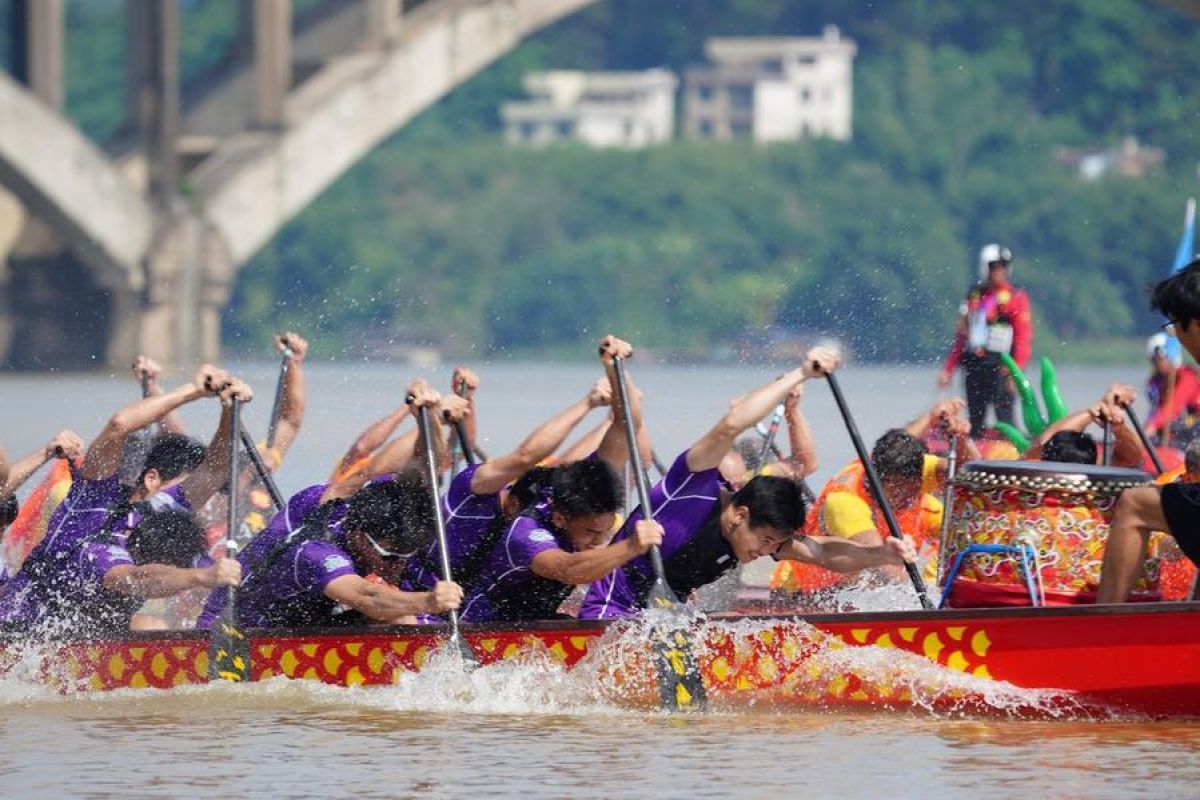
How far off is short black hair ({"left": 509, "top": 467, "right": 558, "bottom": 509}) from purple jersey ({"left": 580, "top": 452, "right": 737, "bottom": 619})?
358mm

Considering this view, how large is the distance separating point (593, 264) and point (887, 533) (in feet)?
182

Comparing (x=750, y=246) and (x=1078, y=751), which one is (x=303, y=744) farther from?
(x=750, y=246)

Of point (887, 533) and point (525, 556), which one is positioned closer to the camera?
point (525, 556)

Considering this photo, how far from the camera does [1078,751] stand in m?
8.98

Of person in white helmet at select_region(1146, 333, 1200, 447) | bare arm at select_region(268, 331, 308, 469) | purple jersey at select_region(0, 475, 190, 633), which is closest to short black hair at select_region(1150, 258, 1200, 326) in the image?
purple jersey at select_region(0, 475, 190, 633)

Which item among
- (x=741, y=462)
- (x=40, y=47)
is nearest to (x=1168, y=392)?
(x=741, y=462)

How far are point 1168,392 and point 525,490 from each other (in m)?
9.38

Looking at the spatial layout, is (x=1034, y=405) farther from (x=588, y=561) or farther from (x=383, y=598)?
(x=383, y=598)

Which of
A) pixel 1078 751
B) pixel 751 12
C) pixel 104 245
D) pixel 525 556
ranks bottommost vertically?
pixel 1078 751

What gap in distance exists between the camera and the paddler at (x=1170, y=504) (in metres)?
8.69

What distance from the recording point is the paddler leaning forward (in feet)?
30.8

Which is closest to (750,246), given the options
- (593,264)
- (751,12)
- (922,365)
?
(593,264)

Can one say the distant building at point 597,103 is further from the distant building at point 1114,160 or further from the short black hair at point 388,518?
the short black hair at point 388,518

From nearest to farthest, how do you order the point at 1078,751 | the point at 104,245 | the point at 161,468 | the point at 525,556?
the point at 1078,751
the point at 525,556
the point at 161,468
the point at 104,245
